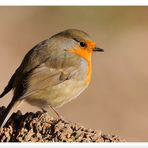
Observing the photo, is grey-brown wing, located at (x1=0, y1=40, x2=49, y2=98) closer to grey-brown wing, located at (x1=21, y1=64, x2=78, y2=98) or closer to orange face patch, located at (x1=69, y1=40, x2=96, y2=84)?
grey-brown wing, located at (x1=21, y1=64, x2=78, y2=98)

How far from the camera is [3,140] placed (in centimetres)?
449

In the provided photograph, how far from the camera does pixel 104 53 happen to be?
6832mm

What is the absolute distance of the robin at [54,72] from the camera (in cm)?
509

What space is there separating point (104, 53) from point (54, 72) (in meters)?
1.57

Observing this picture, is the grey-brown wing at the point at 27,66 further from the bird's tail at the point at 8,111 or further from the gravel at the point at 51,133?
the gravel at the point at 51,133

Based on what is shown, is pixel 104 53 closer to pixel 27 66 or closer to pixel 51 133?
pixel 27 66

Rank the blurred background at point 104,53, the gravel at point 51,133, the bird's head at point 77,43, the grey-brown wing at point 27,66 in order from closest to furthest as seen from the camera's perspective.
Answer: the gravel at point 51,133 < the grey-brown wing at point 27,66 < the bird's head at point 77,43 < the blurred background at point 104,53

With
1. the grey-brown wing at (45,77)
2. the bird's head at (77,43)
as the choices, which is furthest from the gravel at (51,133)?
the bird's head at (77,43)

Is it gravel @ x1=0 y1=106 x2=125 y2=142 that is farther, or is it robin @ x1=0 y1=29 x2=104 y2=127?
robin @ x1=0 y1=29 x2=104 y2=127

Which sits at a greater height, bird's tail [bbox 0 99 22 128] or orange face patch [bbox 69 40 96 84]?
orange face patch [bbox 69 40 96 84]

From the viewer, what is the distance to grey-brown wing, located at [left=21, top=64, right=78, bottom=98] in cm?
510

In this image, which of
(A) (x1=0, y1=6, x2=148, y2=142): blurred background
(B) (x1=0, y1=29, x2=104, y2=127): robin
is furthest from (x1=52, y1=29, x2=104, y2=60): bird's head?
(A) (x1=0, y1=6, x2=148, y2=142): blurred background

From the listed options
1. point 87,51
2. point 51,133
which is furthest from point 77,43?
point 51,133

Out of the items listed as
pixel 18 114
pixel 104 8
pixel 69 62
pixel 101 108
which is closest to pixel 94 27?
pixel 104 8
